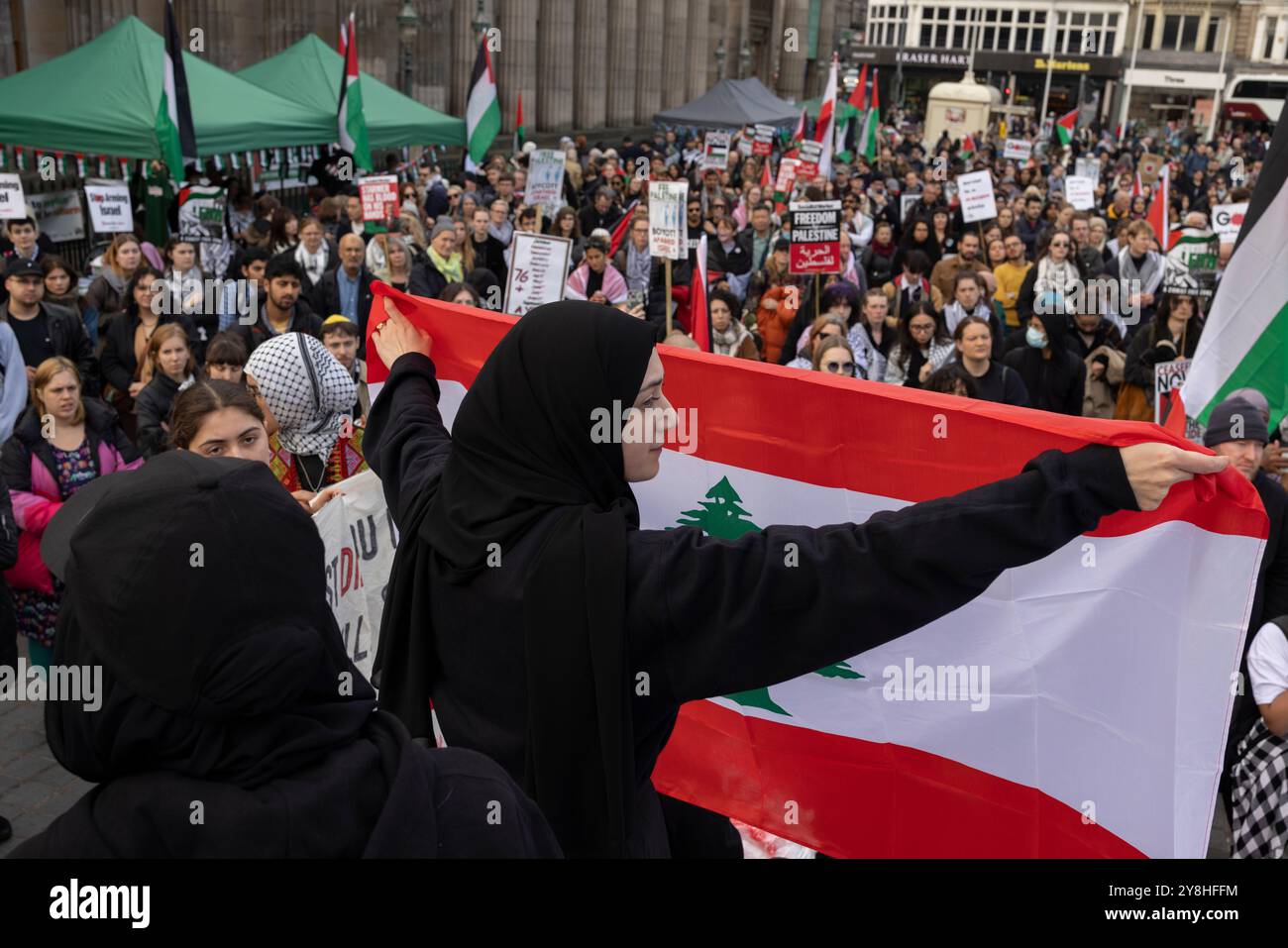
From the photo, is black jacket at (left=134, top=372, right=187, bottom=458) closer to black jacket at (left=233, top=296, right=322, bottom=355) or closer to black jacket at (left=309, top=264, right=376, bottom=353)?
black jacket at (left=233, top=296, right=322, bottom=355)

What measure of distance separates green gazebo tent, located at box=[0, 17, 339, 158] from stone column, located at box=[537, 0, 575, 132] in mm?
23864

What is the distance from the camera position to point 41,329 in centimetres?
834

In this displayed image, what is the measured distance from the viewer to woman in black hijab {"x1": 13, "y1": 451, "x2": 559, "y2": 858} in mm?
1442

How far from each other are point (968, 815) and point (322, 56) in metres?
17.3

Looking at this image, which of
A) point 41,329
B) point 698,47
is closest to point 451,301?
point 41,329

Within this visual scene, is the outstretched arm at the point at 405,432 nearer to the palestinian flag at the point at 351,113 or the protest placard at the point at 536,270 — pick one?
the protest placard at the point at 536,270

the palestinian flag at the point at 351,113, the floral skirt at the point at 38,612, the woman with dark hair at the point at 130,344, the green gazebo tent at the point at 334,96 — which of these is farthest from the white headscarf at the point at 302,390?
the green gazebo tent at the point at 334,96

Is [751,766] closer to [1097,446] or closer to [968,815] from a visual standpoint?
[968,815]

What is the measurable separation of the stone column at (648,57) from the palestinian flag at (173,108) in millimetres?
33221

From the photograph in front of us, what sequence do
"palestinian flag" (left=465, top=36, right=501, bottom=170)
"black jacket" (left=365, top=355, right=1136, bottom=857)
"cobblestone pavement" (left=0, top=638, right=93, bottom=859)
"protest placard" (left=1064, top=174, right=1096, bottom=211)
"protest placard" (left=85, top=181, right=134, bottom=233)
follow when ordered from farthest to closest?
"protest placard" (left=1064, top=174, right=1096, bottom=211), "palestinian flag" (left=465, top=36, right=501, bottom=170), "protest placard" (left=85, top=181, right=134, bottom=233), "cobblestone pavement" (left=0, top=638, right=93, bottom=859), "black jacket" (left=365, top=355, right=1136, bottom=857)

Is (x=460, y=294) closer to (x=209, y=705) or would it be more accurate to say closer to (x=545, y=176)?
(x=209, y=705)

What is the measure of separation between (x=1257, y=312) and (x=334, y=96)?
1547 cm

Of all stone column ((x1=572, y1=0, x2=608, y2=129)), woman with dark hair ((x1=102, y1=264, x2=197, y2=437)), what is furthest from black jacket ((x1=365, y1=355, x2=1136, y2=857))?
stone column ((x1=572, y1=0, x2=608, y2=129))
